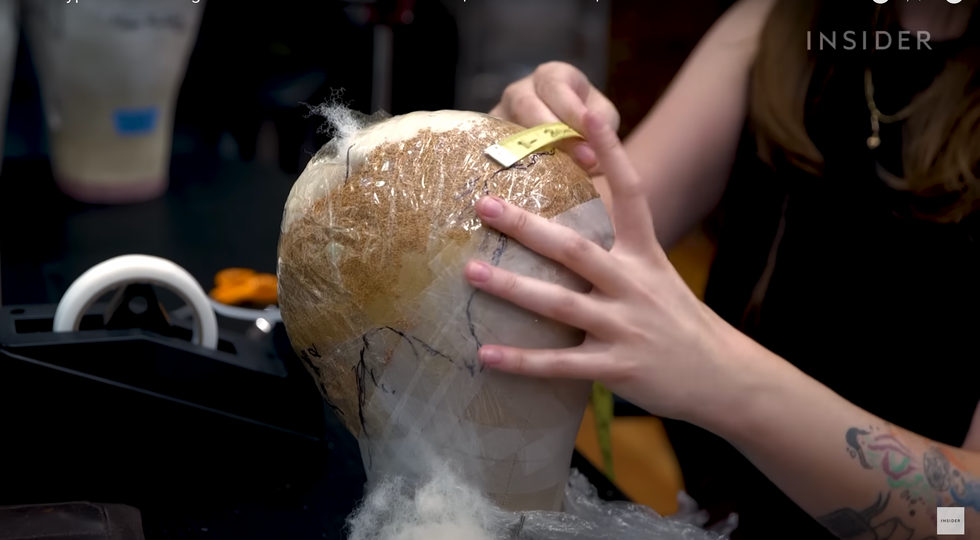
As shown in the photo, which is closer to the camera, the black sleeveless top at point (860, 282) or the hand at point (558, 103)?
the hand at point (558, 103)

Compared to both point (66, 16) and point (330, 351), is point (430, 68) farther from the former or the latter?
point (330, 351)

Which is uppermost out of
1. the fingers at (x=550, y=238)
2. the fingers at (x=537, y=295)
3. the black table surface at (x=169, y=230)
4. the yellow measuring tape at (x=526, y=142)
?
the yellow measuring tape at (x=526, y=142)

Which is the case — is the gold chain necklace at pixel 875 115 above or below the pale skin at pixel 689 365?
above

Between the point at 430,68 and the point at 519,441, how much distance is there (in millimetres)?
1287

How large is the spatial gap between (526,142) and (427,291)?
155 millimetres

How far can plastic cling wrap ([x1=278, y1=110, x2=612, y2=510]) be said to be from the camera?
2.31 feet

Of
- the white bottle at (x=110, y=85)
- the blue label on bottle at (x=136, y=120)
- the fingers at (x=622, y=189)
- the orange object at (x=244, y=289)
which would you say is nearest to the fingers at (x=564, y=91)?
the fingers at (x=622, y=189)

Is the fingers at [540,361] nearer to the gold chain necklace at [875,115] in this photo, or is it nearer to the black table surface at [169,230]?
the black table surface at [169,230]

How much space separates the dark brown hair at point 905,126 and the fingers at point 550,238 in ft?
1.65

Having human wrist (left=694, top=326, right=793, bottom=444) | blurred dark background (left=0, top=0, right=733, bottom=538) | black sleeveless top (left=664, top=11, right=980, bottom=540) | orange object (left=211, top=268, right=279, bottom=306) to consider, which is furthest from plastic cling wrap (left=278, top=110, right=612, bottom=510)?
blurred dark background (left=0, top=0, right=733, bottom=538)

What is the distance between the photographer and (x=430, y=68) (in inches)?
75.1

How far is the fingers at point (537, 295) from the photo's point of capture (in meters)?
0.68

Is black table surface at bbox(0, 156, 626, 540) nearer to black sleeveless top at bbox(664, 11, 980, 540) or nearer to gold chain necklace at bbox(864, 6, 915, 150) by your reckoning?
black sleeveless top at bbox(664, 11, 980, 540)

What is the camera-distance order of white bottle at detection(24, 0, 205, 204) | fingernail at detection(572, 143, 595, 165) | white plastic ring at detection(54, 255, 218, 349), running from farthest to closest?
white bottle at detection(24, 0, 205, 204), white plastic ring at detection(54, 255, 218, 349), fingernail at detection(572, 143, 595, 165)
